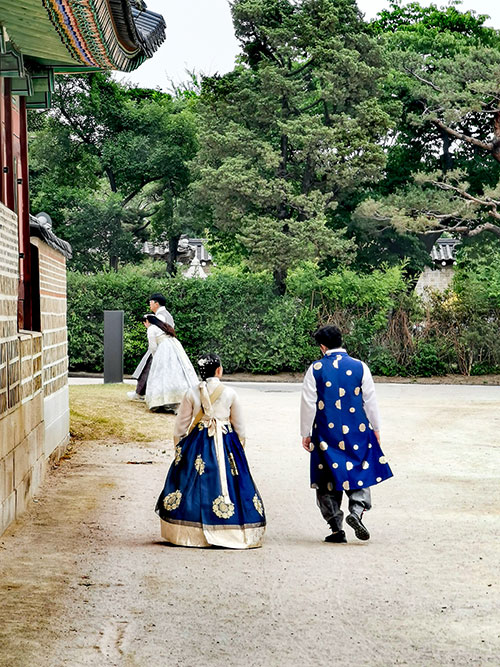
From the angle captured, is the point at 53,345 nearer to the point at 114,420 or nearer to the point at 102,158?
the point at 114,420

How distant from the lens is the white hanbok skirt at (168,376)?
15500mm

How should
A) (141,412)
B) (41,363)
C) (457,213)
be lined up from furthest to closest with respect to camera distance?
(457,213) < (141,412) < (41,363)

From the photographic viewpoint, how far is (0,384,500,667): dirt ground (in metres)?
4.62

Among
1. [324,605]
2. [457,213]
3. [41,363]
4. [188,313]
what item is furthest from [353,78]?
[324,605]

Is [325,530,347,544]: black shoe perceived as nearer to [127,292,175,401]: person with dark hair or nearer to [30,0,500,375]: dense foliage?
[127,292,175,401]: person with dark hair

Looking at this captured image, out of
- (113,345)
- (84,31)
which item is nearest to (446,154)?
(113,345)

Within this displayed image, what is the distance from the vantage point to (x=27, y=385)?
29.0ft

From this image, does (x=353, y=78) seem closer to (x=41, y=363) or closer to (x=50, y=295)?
(x=50, y=295)

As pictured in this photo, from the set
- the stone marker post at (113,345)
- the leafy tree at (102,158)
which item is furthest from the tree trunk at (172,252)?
the stone marker post at (113,345)

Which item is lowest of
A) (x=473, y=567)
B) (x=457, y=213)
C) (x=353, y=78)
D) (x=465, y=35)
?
(x=473, y=567)

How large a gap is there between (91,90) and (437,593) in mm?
25528

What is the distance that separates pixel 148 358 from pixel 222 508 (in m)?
9.53

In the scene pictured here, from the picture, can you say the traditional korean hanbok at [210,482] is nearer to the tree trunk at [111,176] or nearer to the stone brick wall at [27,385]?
the stone brick wall at [27,385]

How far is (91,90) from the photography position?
96.0 feet
